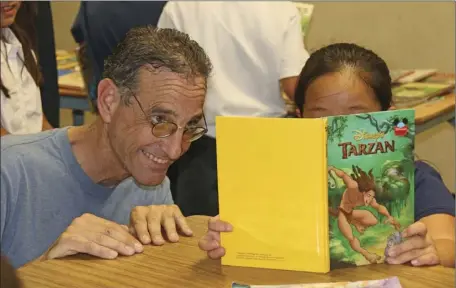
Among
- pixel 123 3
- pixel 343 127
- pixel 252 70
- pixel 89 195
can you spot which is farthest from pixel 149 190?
pixel 123 3

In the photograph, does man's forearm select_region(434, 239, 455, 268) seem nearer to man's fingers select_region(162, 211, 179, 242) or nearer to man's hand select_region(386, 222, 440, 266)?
man's hand select_region(386, 222, 440, 266)

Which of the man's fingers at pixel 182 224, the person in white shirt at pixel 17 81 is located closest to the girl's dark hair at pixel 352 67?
the man's fingers at pixel 182 224

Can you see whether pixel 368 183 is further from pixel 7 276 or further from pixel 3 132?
pixel 3 132

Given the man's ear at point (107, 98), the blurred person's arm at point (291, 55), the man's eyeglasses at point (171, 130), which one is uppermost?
the blurred person's arm at point (291, 55)

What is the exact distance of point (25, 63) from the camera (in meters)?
3.14

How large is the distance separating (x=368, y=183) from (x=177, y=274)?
1.22 ft

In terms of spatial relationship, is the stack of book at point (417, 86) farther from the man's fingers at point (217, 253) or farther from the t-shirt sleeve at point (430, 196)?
the man's fingers at point (217, 253)

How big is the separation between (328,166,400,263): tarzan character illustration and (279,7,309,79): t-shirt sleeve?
1467 millimetres

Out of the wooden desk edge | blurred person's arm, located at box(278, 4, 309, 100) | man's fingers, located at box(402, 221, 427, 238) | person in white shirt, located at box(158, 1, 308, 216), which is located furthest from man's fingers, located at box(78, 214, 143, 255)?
the wooden desk edge

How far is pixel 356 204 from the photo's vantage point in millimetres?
1381

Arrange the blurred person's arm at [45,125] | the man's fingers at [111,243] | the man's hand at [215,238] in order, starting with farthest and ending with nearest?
the blurred person's arm at [45,125], the man's fingers at [111,243], the man's hand at [215,238]

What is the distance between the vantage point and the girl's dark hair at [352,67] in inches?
69.1

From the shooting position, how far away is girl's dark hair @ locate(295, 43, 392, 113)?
1754mm

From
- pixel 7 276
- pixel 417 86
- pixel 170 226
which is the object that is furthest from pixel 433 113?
pixel 7 276
